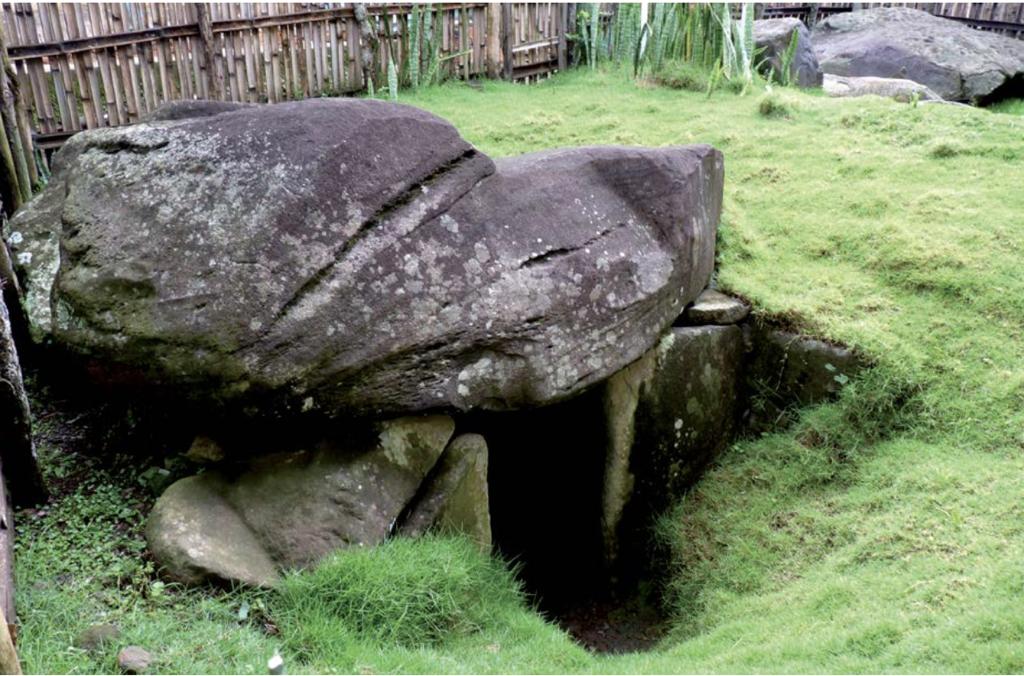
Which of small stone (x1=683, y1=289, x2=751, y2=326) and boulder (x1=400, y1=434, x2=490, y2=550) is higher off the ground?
small stone (x1=683, y1=289, x2=751, y2=326)

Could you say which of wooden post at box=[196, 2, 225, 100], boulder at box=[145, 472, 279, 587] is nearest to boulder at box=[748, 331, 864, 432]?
boulder at box=[145, 472, 279, 587]

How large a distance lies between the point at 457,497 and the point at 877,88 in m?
8.74

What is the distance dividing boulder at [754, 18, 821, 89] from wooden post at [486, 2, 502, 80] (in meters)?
3.33

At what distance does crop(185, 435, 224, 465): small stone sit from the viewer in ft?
14.0

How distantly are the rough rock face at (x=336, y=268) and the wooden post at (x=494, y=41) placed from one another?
7225 mm

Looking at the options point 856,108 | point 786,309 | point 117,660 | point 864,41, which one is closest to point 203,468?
point 117,660

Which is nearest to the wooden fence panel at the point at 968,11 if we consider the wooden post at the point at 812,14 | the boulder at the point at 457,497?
the wooden post at the point at 812,14

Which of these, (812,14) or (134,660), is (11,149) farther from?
(812,14)

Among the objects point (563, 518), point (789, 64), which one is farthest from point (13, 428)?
point (789, 64)

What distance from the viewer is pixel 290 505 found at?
166 inches

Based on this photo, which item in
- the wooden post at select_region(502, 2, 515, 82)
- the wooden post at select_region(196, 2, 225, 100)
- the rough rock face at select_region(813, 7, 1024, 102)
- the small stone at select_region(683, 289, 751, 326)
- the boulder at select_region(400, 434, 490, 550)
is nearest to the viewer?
the boulder at select_region(400, 434, 490, 550)

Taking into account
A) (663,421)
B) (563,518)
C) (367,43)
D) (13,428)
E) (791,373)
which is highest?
(367,43)

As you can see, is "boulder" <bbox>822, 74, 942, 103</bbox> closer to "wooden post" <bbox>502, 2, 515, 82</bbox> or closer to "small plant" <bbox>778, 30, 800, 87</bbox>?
"small plant" <bbox>778, 30, 800, 87</bbox>

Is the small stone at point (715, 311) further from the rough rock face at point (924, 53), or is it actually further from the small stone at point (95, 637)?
the rough rock face at point (924, 53)
